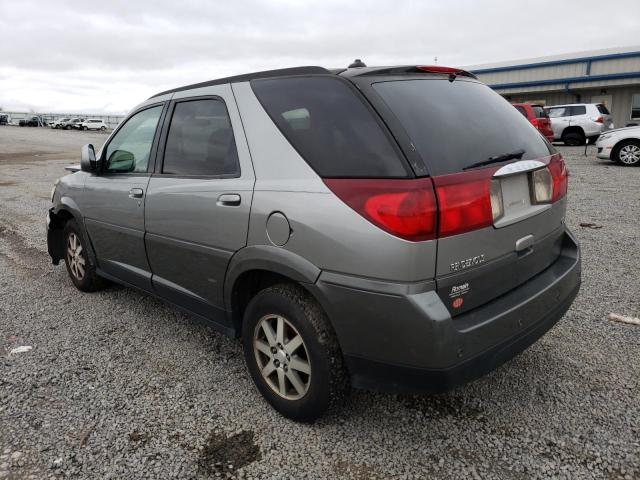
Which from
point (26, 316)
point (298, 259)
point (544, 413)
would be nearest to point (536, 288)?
point (544, 413)

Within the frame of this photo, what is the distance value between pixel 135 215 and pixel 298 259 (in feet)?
Answer: 5.60

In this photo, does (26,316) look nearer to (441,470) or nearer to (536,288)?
(441,470)

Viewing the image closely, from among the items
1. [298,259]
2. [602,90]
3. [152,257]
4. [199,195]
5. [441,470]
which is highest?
[602,90]

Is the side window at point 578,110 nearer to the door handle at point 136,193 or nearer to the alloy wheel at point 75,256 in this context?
the alloy wheel at point 75,256

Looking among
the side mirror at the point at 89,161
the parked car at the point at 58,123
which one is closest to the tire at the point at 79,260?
the side mirror at the point at 89,161

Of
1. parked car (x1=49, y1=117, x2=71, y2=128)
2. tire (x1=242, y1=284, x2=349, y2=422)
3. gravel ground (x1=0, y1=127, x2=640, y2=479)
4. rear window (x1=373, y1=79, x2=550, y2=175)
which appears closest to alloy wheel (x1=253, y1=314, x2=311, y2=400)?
tire (x1=242, y1=284, x2=349, y2=422)

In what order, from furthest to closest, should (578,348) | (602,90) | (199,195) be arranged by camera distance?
(602,90) → (578,348) → (199,195)

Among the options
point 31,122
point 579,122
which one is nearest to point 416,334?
point 579,122

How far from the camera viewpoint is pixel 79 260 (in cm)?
449

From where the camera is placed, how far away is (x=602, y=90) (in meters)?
26.0

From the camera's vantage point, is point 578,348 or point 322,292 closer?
point 322,292

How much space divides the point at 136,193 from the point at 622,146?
43.5 ft

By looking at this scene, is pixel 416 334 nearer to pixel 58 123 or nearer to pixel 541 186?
pixel 541 186

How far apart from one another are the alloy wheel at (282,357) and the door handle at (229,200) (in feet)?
2.04
